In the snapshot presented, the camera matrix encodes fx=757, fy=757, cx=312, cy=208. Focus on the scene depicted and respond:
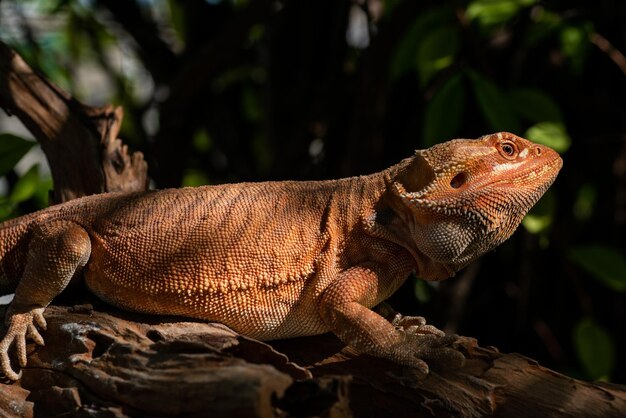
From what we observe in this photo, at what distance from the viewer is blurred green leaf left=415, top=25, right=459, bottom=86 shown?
13.9 feet

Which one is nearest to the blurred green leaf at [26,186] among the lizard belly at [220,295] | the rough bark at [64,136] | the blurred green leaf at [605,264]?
the rough bark at [64,136]

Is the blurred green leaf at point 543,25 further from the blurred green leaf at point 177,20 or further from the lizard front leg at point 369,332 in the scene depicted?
the blurred green leaf at point 177,20

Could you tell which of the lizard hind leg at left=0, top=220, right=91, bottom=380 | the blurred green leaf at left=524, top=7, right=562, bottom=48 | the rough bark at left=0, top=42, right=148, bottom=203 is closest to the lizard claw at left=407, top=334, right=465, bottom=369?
the lizard hind leg at left=0, top=220, right=91, bottom=380

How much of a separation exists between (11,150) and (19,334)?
1.09 m

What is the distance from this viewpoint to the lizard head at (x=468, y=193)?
113 inches

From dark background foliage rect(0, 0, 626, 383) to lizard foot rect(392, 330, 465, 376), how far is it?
1506 mm

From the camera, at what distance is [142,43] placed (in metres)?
6.06

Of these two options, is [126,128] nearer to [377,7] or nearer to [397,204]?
[377,7]

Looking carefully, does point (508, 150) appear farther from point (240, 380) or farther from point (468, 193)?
point (240, 380)

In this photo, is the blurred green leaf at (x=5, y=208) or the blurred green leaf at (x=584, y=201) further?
the blurred green leaf at (x=584, y=201)

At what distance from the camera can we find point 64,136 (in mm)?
3848

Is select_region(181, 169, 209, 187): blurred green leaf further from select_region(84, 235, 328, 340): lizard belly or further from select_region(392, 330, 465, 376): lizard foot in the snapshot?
select_region(392, 330, 465, 376): lizard foot

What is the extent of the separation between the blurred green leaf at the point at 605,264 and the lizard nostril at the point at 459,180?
1792 mm

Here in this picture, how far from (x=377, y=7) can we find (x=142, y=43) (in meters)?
1.94
